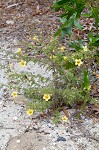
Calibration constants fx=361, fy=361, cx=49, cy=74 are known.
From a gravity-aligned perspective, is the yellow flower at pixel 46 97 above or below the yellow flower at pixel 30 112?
above

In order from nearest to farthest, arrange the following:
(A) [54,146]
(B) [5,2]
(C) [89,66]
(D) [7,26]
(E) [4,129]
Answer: (A) [54,146] → (E) [4,129] → (C) [89,66] → (D) [7,26] → (B) [5,2]

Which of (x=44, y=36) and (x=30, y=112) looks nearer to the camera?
(x=30, y=112)

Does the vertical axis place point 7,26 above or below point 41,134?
above

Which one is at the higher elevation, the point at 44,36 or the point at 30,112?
the point at 44,36

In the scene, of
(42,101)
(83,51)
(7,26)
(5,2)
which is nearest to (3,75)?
(42,101)

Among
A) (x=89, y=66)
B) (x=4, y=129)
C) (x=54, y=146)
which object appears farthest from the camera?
(x=89, y=66)

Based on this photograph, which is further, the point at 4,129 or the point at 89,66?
the point at 89,66

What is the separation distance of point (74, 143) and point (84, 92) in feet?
1.22

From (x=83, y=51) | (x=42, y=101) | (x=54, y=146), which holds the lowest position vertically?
(x=54, y=146)

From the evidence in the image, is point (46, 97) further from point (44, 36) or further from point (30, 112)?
point (44, 36)

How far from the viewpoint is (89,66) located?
293 centimetres

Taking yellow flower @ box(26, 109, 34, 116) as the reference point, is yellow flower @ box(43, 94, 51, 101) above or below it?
above

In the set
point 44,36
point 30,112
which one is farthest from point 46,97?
point 44,36

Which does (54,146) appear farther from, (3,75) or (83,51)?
(3,75)
